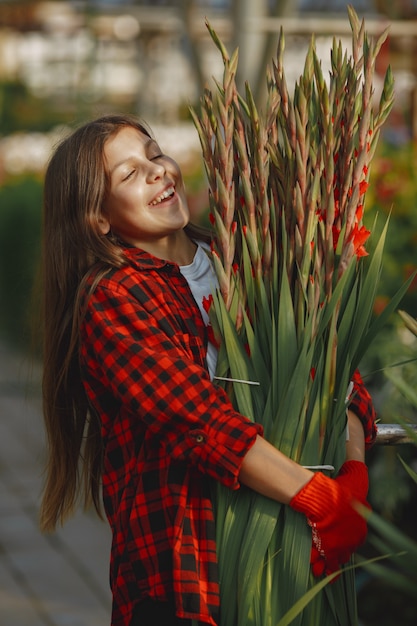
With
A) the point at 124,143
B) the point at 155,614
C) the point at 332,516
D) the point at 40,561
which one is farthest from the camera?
the point at 40,561

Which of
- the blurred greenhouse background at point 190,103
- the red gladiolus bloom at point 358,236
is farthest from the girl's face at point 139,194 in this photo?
the red gladiolus bloom at point 358,236

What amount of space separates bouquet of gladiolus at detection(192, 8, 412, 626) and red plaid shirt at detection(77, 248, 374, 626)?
0.21ft

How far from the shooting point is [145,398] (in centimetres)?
175

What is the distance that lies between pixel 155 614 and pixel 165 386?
1.44ft

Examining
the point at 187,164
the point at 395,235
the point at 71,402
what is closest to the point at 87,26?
the point at 187,164

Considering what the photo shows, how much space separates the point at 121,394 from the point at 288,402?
289mm

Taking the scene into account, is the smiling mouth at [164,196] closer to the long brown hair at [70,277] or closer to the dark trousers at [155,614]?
the long brown hair at [70,277]

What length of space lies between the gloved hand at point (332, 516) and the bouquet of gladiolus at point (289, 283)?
0.03 metres

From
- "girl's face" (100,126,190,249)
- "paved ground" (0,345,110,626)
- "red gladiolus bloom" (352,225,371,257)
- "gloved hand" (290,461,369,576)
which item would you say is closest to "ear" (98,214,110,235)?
"girl's face" (100,126,190,249)

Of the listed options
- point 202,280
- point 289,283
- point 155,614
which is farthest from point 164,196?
point 155,614

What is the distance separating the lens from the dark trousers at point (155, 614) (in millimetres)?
1840

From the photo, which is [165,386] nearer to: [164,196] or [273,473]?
[273,473]

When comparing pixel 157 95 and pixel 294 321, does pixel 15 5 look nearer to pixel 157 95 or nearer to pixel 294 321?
pixel 157 95

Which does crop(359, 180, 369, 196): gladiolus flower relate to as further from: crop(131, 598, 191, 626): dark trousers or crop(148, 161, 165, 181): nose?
crop(131, 598, 191, 626): dark trousers
